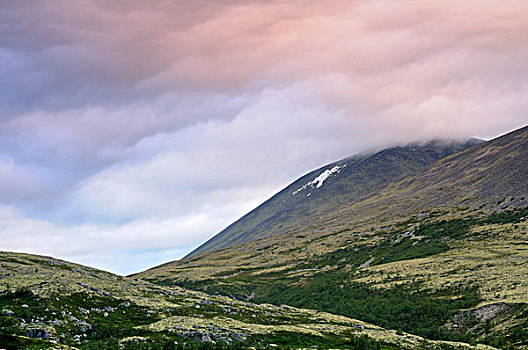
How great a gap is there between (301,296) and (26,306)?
10876cm

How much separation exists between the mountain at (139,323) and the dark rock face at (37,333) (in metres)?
0.10

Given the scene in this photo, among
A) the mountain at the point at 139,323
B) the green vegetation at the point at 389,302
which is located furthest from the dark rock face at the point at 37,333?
the green vegetation at the point at 389,302

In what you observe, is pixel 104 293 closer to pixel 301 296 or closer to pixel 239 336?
pixel 239 336

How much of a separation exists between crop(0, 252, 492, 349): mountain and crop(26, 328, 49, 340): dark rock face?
97mm

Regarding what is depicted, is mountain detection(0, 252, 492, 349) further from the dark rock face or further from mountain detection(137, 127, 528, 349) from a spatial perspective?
mountain detection(137, 127, 528, 349)

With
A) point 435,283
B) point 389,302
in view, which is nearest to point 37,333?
point 389,302

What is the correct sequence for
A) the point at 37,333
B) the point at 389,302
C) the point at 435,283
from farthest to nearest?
the point at 435,283, the point at 389,302, the point at 37,333

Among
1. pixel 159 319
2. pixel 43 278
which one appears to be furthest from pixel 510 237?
pixel 43 278

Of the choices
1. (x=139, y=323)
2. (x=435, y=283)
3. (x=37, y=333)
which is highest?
(x=37, y=333)

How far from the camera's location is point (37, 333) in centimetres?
4459

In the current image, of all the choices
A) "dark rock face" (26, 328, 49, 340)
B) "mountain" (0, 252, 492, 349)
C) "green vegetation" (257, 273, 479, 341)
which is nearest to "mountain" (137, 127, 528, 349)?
"green vegetation" (257, 273, 479, 341)

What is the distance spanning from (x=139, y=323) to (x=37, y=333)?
14640 mm

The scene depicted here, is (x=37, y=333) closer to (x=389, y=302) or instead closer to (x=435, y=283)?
(x=389, y=302)

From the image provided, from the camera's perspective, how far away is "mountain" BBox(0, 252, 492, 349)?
1789 inches
